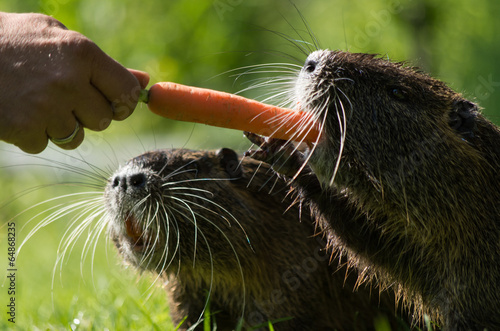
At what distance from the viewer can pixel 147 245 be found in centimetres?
314

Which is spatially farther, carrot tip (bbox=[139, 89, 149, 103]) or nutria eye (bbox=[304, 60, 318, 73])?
nutria eye (bbox=[304, 60, 318, 73])

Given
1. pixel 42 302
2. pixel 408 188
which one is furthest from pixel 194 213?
pixel 42 302

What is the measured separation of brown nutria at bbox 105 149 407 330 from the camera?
3117mm

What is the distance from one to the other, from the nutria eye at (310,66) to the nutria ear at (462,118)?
0.66 metres

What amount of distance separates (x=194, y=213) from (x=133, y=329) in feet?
2.66

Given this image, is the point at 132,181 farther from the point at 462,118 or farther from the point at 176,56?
the point at 176,56

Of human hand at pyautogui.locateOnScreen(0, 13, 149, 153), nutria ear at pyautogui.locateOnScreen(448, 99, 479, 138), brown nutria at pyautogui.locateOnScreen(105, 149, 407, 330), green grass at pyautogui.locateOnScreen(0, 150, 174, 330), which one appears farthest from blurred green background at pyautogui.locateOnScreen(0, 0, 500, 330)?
human hand at pyautogui.locateOnScreen(0, 13, 149, 153)

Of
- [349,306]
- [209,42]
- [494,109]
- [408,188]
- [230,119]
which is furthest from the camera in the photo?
[209,42]

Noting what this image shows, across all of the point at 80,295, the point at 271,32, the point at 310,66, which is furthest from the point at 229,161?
the point at 271,32

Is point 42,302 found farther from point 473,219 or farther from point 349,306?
point 473,219

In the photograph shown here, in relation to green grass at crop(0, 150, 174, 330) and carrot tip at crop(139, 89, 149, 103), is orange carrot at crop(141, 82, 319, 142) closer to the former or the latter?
carrot tip at crop(139, 89, 149, 103)

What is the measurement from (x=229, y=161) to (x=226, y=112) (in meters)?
0.67

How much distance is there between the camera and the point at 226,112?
2.83m

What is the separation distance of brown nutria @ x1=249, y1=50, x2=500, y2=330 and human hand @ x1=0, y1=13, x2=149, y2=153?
2.34 ft
